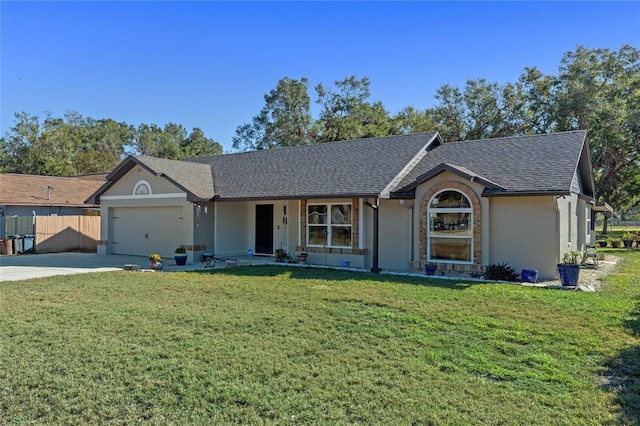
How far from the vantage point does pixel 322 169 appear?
16359 millimetres

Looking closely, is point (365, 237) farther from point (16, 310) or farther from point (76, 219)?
point (76, 219)

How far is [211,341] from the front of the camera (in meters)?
6.13

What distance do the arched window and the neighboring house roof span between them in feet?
64.2

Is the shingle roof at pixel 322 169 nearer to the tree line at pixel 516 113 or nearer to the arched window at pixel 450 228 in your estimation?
the arched window at pixel 450 228

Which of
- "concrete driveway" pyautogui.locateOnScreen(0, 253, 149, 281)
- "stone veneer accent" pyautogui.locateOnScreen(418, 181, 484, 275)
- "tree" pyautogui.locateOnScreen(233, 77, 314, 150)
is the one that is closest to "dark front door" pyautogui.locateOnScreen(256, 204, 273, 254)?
"concrete driveway" pyautogui.locateOnScreen(0, 253, 149, 281)

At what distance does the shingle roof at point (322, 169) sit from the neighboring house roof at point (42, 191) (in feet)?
35.7

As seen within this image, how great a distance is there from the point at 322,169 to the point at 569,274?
8.99 metres

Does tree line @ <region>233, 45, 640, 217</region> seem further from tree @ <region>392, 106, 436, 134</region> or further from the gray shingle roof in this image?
the gray shingle roof

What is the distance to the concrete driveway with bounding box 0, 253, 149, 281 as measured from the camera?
42.8 ft

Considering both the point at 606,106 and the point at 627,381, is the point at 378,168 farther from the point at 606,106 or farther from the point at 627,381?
the point at 606,106

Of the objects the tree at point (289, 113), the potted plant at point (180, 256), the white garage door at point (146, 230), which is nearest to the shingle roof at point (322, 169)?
the white garage door at point (146, 230)

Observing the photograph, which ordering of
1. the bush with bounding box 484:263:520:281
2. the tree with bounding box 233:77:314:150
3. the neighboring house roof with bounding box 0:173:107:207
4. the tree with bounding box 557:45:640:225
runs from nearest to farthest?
1. the bush with bounding box 484:263:520:281
2. the neighboring house roof with bounding box 0:173:107:207
3. the tree with bounding box 557:45:640:225
4. the tree with bounding box 233:77:314:150

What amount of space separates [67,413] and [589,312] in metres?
8.32

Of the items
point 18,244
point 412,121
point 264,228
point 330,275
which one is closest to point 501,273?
point 330,275
